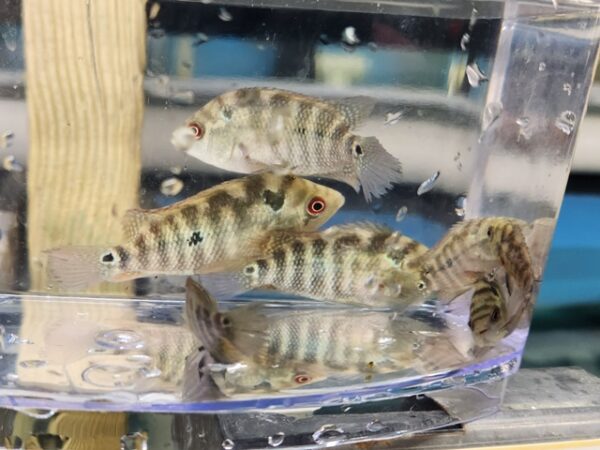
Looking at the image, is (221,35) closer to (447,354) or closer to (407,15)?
(407,15)

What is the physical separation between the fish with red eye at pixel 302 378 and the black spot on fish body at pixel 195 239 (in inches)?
6.6

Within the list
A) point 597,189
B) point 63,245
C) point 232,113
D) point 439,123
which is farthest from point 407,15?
point 597,189

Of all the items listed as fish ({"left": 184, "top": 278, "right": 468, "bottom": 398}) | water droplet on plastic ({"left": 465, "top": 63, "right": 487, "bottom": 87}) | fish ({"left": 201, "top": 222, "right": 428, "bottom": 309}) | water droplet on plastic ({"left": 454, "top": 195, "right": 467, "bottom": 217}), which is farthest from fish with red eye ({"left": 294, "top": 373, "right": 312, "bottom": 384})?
water droplet on plastic ({"left": 465, "top": 63, "right": 487, "bottom": 87})

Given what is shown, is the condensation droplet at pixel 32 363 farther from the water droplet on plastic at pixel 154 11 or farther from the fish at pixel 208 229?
the water droplet on plastic at pixel 154 11

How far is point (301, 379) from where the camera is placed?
0.64 m

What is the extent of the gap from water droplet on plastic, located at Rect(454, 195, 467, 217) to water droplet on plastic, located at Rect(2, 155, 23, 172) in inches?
20.7

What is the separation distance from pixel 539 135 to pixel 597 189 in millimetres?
564

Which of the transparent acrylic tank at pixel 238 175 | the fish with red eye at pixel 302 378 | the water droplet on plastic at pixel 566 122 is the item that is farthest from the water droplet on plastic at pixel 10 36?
the water droplet on plastic at pixel 566 122

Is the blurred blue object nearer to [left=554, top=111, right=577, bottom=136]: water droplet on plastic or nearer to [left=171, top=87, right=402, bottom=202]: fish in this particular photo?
[left=554, top=111, right=577, bottom=136]: water droplet on plastic

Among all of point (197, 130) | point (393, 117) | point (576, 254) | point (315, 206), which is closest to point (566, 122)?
point (393, 117)

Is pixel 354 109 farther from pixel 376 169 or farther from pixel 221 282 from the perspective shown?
pixel 221 282

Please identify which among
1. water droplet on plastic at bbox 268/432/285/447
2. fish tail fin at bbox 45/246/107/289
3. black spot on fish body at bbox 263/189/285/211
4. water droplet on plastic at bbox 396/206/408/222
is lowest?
water droplet on plastic at bbox 268/432/285/447

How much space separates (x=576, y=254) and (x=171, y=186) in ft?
2.74

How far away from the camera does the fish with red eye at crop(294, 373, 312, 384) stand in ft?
2.08
